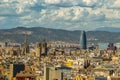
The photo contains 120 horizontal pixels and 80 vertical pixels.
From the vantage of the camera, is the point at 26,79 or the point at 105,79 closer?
the point at 26,79

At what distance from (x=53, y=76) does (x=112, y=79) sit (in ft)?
42.3

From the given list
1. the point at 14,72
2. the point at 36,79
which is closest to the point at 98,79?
the point at 36,79

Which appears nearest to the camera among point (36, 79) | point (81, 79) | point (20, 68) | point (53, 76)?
point (53, 76)

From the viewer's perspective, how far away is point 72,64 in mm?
151125

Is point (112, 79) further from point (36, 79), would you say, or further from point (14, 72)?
point (14, 72)

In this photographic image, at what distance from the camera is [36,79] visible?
8031 centimetres

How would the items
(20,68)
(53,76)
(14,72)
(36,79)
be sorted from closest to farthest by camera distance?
(53,76) < (36,79) < (14,72) < (20,68)

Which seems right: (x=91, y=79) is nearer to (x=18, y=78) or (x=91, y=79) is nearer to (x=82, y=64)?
(x=18, y=78)

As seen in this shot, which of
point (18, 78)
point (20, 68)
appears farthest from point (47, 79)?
point (20, 68)

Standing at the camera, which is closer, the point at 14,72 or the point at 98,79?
the point at 98,79

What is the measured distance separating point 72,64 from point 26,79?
74.5 m

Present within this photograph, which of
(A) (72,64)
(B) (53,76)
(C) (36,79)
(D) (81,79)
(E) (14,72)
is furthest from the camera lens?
(A) (72,64)

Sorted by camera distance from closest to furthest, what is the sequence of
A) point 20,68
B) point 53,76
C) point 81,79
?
1. point 53,76
2. point 81,79
3. point 20,68

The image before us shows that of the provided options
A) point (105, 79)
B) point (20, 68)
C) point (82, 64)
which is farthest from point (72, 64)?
point (105, 79)
